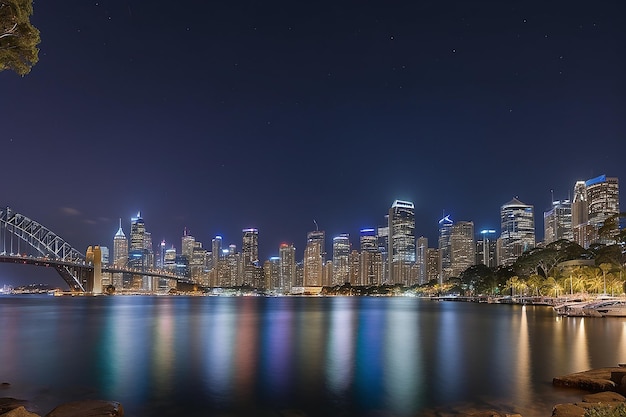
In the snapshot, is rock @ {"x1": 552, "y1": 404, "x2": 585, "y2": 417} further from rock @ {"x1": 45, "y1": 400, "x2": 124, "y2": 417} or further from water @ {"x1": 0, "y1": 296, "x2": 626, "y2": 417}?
rock @ {"x1": 45, "y1": 400, "x2": 124, "y2": 417}

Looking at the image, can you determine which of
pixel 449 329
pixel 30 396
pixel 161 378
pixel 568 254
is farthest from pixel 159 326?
pixel 568 254

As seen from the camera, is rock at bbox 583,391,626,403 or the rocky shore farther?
rock at bbox 583,391,626,403

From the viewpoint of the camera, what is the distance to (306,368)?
29828 millimetres

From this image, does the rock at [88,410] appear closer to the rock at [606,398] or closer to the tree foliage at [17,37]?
the tree foliage at [17,37]

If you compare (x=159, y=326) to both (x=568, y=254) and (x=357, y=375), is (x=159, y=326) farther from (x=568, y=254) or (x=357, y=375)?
(x=568, y=254)

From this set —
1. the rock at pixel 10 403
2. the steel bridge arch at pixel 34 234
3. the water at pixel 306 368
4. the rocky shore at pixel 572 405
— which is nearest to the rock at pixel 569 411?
the rocky shore at pixel 572 405

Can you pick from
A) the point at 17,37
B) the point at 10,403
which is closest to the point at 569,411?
the point at 10,403

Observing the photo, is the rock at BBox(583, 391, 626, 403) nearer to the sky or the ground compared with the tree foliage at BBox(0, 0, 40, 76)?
nearer to the ground

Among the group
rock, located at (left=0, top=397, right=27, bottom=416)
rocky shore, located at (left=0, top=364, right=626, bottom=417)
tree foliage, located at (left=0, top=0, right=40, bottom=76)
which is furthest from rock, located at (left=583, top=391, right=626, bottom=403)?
tree foliage, located at (left=0, top=0, right=40, bottom=76)

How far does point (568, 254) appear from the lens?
117 m

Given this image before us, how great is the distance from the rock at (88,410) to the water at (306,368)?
1881 millimetres

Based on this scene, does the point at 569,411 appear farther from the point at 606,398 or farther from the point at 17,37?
the point at 17,37

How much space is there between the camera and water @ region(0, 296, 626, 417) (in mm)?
20680

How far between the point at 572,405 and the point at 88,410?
47.2 ft
